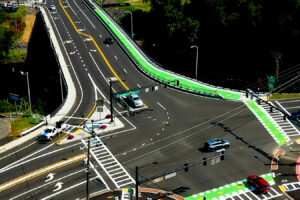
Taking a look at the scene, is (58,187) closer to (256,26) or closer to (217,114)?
(217,114)

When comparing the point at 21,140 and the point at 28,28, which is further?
the point at 28,28

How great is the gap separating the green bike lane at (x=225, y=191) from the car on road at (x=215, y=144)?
907cm

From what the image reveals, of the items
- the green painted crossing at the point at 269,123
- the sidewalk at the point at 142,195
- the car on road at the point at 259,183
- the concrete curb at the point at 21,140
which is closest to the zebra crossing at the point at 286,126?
the green painted crossing at the point at 269,123

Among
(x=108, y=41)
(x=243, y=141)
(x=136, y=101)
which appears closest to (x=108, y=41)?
(x=108, y=41)

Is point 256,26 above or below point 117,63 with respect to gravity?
above

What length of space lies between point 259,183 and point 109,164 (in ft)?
79.7

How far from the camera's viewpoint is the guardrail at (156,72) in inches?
3809

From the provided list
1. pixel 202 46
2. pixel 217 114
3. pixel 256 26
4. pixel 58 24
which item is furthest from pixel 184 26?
pixel 217 114

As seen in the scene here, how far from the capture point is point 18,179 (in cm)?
6488

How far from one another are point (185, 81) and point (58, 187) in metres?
49.9

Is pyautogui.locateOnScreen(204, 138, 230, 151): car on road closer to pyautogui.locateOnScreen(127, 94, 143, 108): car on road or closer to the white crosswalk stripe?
the white crosswalk stripe

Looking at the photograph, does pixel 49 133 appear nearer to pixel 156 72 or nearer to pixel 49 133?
pixel 49 133

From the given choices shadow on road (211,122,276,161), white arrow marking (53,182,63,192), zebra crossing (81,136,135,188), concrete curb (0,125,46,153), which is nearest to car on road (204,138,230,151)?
shadow on road (211,122,276,161)

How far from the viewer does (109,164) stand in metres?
69.1
